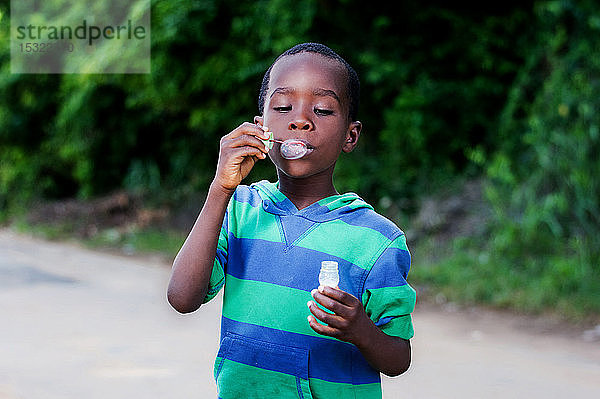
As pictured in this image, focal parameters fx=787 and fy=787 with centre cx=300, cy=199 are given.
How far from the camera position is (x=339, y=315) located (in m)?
1.58

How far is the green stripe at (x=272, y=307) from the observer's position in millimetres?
1745

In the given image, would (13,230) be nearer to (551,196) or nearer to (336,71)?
(551,196)

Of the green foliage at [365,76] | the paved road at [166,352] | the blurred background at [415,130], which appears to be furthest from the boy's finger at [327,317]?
the green foliage at [365,76]

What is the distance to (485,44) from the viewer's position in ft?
26.1

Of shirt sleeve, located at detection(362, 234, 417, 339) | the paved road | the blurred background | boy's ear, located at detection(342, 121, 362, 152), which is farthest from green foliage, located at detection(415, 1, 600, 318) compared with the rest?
shirt sleeve, located at detection(362, 234, 417, 339)

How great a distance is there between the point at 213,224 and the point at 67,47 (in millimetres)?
8906

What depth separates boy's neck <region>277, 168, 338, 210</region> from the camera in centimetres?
189

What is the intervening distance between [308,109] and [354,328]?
0.52 metres

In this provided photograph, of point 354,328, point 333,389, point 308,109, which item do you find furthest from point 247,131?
point 333,389

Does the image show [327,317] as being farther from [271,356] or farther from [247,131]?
[247,131]

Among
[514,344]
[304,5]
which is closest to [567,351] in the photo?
[514,344]

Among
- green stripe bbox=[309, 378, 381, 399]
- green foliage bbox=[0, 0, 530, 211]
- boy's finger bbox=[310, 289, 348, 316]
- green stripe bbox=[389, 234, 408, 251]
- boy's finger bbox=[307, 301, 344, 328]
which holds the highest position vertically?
green foliage bbox=[0, 0, 530, 211]

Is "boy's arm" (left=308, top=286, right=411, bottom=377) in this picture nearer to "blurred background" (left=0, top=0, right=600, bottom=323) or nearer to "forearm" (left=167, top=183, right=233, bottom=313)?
"forearm" (left=167, top=183, right=233, bottom=313)

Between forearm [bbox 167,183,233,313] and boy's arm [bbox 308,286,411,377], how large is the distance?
0.98ft
